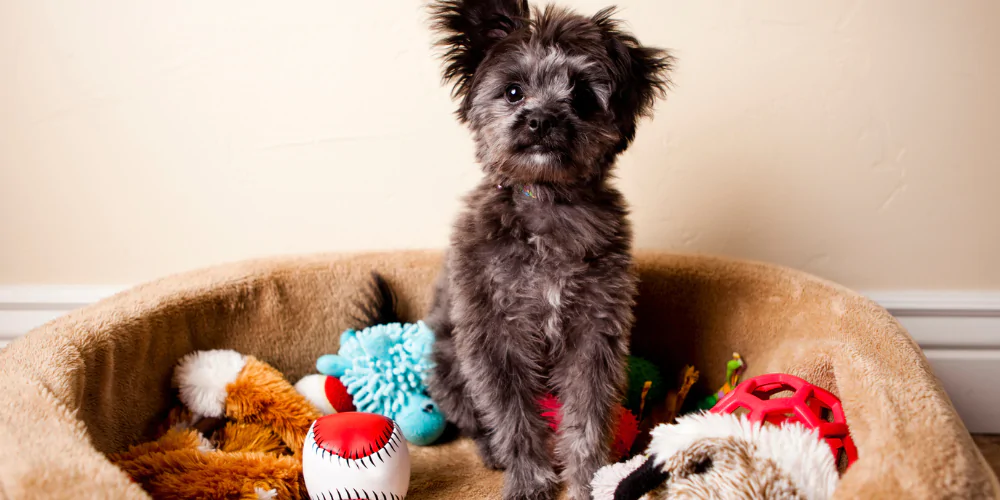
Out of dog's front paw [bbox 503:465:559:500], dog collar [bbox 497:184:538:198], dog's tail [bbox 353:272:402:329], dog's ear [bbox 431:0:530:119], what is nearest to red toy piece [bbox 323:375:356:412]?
dog's tail [bbox 353:272:402:329]

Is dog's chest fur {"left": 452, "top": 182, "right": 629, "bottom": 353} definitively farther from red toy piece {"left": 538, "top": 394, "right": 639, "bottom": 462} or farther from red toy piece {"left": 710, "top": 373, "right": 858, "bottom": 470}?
red toy piece {"left": 710, "top": 373, "right": 858, "bottom": 470}

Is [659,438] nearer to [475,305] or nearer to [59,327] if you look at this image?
[475,305]

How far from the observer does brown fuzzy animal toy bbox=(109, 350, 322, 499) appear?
4.21ft

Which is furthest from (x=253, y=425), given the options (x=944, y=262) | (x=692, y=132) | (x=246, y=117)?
(x=944, y=262)

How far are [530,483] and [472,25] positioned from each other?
3.40ft

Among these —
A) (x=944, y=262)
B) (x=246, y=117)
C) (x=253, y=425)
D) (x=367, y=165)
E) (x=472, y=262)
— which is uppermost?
(x=246, y=117)

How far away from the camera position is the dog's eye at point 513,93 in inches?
52.8

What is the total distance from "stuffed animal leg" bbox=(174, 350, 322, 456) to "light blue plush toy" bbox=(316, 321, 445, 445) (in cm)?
15

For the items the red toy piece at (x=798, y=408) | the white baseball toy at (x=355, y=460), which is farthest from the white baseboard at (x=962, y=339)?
the white baseball toy at (x=355, y=460)

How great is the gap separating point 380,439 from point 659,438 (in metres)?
0.56

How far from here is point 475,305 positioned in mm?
1372

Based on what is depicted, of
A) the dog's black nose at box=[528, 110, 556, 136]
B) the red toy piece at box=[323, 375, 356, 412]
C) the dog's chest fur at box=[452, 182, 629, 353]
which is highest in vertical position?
the dog's black nose at box=[528, 110, 556, 136]

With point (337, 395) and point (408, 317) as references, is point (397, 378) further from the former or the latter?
point (408, 317)

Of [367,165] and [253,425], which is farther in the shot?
[367,165]
